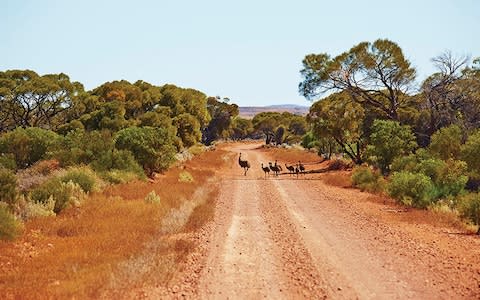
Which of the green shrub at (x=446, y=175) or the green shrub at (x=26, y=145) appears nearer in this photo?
the green shrub at (x=446, y=175)

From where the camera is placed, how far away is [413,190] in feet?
65.7

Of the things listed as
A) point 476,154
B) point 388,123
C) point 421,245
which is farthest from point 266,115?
point 421,245

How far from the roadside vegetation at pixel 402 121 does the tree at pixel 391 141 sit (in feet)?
0.20

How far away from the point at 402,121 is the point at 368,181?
14362 mm

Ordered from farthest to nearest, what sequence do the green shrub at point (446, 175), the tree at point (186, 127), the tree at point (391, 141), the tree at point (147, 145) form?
the tree at point (186, 127) → the tree at point (391, 141) → the tree at point (147, 145) → the green shrub at point (446, 175)

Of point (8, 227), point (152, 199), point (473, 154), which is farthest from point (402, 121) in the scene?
point (8, 227)

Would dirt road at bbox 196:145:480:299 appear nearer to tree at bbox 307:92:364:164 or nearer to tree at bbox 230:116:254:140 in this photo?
tree at bbox 307:92:364:164

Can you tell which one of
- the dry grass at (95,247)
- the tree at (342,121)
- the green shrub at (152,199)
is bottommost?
the dry grass at (95,247)

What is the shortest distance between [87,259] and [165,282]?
97.3 inches

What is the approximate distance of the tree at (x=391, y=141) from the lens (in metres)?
29.7

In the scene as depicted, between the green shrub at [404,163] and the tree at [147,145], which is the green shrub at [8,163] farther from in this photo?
the green shrub at [404,163]

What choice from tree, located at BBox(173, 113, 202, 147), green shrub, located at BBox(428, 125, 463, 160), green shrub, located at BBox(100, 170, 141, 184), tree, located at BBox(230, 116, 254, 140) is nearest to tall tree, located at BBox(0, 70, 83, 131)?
tree, located at BBox(173, 113, 202, 147)

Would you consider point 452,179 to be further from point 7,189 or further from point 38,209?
point 7,189

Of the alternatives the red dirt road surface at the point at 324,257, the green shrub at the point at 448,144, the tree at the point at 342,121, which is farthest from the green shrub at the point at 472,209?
the tree at the point at 342,121
